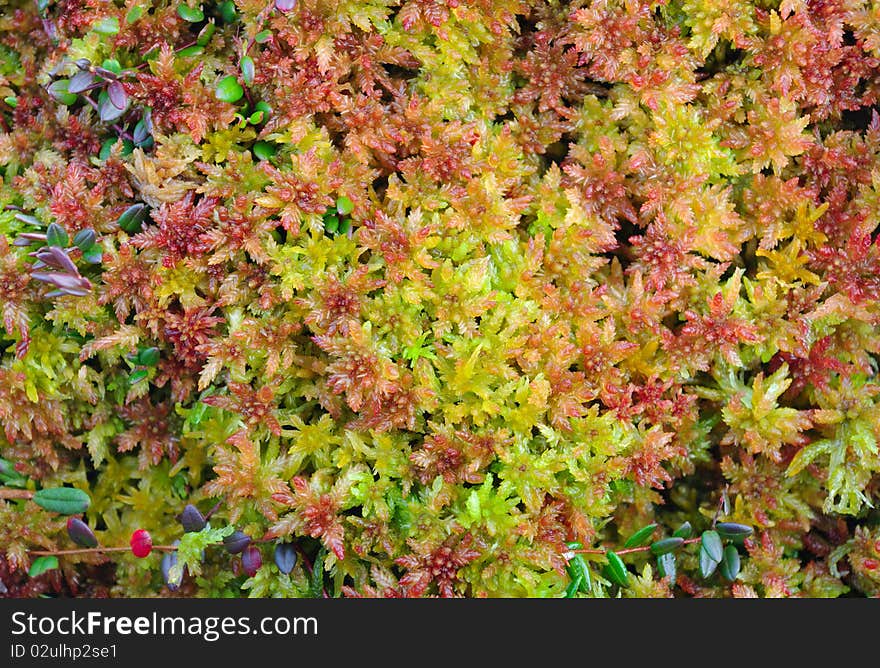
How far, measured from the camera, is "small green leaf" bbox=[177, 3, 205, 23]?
2166 millimetres

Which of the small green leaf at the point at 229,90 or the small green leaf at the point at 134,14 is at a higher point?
the small green leaf at the point at 134,14

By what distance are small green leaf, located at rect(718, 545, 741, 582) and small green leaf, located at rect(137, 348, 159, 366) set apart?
1711 millimetres

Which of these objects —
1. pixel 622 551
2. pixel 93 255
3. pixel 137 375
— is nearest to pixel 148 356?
pixel 137 375

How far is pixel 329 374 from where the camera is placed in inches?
83.6

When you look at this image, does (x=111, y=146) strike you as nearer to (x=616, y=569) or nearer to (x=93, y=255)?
(x=93, y=255)

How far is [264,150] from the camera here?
2.17 metres

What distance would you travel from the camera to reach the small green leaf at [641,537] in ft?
6.81

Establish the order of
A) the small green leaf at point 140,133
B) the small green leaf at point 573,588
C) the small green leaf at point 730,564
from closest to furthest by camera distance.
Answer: the small green leaf at point 573,588
the small green leaf at point 730,564
the small green leaf at point 140,133

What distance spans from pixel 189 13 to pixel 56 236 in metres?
0.76

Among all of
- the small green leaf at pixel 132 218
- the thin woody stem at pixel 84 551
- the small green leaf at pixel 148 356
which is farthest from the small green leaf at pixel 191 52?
the thin woody stem at pixel 84 551

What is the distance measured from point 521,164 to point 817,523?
1.42 m

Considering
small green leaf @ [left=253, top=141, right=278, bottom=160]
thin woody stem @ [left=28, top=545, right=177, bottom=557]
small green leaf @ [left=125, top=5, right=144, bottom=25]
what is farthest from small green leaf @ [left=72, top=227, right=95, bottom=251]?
thin woody stem @ [left=28, top=545, right=177, bottom=557]

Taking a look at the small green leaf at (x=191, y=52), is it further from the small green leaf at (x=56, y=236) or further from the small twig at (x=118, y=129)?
the small green leaf at (x=56, y=236)

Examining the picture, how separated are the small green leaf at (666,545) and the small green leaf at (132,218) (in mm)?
1745
